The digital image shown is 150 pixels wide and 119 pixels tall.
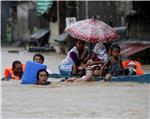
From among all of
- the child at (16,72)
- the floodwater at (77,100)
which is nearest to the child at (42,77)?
the floodwater at (77,100)

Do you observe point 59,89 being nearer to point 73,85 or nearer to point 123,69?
point 73,85

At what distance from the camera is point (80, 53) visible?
12.6 m

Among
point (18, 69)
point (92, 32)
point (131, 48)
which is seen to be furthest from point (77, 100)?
point (131, 48)

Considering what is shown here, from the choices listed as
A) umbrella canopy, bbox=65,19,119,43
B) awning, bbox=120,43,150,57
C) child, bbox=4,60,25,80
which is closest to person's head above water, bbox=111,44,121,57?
umbrella canopy, bbox=65,19,119,43

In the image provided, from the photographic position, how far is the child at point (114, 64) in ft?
38.9

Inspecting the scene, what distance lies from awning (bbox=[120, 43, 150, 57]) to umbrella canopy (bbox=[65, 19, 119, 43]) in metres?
8.39

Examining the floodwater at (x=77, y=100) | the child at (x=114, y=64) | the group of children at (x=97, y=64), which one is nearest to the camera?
the floodwater at (x=77, y=100)

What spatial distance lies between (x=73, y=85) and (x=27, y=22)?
3329cm

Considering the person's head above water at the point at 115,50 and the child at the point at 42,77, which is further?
the person's head above water at the point at 115,50

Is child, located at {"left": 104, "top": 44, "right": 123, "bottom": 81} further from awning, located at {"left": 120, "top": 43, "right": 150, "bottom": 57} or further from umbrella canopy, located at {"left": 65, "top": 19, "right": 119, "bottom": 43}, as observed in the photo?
awning, located at {"left": 120, "top": 43, "right": 150, "bottom": 57}

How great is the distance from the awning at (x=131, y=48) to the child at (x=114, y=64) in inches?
350

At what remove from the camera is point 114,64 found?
12.0 meters

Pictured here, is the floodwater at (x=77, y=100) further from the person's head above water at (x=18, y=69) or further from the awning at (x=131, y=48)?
the awning at (x=131, y=48)

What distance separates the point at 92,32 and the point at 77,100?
10.6 ft
